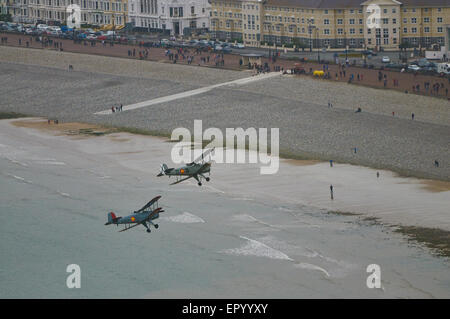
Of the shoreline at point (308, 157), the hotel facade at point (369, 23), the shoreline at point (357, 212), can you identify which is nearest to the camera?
the shoreline at point (357, 212)

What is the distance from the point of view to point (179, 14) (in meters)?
169

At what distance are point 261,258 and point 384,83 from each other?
182 feet

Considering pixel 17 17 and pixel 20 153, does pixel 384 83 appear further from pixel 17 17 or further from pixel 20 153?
pixel 17 17

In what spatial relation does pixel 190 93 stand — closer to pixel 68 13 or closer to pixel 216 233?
pixel 216 233

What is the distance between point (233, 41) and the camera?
161 meters

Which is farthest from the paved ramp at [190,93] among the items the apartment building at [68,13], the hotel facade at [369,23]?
the apartment building at [68,13]

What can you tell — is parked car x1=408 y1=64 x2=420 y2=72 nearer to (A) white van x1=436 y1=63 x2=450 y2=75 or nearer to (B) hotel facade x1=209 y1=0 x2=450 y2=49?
(A) white van x1=436 y1=63 x2=450 y2=75

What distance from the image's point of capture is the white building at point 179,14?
553 ft

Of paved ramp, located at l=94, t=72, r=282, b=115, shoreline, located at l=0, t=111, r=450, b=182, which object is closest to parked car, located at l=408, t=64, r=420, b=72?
paved ramp, located at l=94, t=72, r=282, b=115

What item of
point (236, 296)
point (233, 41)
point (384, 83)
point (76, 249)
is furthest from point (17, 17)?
point (236, 296)

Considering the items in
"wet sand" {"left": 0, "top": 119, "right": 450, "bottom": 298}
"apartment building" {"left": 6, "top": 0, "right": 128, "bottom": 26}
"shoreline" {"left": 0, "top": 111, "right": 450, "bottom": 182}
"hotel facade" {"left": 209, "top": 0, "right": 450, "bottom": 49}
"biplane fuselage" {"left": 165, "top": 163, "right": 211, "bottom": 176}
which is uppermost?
"apartment building" {"left": 6, "top": 0, "right": 128, "bottom": 26}

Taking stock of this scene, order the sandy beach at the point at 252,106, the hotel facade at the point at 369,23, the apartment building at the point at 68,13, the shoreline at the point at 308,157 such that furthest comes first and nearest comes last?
the apartment building at the point at 68,13 → the hotel facade at the point at 369,23 → the sandy beach at the point at 252,106 → the shoreline at the point at 308,157

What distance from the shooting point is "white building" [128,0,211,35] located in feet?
553

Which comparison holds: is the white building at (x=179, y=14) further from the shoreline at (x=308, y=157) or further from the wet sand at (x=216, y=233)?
the wet sand at (x=216, y=233)
